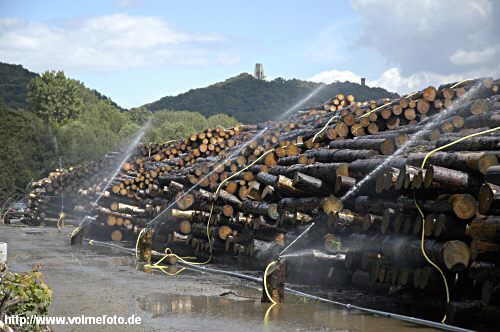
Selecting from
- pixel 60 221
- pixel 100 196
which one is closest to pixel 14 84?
pixel 60 221

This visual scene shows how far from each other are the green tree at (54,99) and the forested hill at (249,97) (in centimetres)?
1885

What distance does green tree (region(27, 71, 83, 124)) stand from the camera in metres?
79.4

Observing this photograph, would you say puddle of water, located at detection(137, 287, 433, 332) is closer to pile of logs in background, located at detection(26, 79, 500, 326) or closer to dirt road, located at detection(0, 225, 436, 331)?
dirt road, located at detection(0, 225, 436, 331)

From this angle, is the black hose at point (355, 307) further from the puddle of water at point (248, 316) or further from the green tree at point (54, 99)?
the green tree at point (54, 99)

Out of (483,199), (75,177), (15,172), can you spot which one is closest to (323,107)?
(483,199)

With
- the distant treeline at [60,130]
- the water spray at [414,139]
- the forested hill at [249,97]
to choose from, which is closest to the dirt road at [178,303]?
the water spray at [414,139]

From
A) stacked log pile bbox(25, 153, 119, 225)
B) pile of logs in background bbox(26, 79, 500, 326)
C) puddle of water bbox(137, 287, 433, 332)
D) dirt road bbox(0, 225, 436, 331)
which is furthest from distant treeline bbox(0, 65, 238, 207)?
puddle of water bbox(137, 287, 433, 332)

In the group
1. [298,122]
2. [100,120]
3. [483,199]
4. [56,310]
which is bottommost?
[56,310]

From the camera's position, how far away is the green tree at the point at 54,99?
3125 inches

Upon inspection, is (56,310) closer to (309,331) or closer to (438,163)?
(309,331)

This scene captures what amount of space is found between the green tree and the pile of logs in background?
6328cm

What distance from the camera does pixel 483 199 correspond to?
7.49m

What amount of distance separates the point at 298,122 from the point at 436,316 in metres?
11.6

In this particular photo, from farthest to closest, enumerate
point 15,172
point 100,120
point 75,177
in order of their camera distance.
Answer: point 100,120 → point 15,172 → point 75,177
